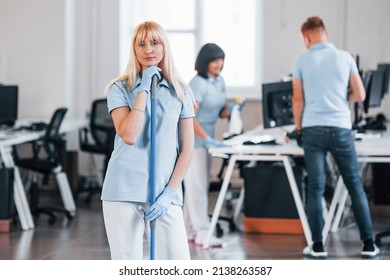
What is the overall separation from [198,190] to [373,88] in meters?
1.75

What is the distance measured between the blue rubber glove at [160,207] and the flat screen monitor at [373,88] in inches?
138

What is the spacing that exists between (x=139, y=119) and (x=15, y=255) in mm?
2087

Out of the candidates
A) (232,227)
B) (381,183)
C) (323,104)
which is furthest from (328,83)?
(381,183)

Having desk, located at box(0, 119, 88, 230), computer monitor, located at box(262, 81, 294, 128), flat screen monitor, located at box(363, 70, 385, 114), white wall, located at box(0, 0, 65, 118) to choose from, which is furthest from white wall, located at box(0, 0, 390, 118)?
flat screen monitor, located at box(363, 70, 385, 114)

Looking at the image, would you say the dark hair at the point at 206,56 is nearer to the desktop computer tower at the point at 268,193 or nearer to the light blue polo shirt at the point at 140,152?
the desktop computer tower at the point at 268,193

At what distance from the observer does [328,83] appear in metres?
4.85

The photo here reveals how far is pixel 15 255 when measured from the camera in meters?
4.95

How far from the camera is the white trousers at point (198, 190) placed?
550cm

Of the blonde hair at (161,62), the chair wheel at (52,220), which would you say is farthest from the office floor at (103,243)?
the blonde hair at (161,62)

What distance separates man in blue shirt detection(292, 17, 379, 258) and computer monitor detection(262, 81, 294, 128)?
31.0 inches

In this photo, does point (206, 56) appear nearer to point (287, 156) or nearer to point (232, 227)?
point (287, 156)

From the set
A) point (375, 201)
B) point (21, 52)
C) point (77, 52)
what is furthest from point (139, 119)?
point (375, 201)

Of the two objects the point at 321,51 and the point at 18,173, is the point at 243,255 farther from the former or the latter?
the point at 18,173

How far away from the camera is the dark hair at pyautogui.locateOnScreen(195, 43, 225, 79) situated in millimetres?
5023
